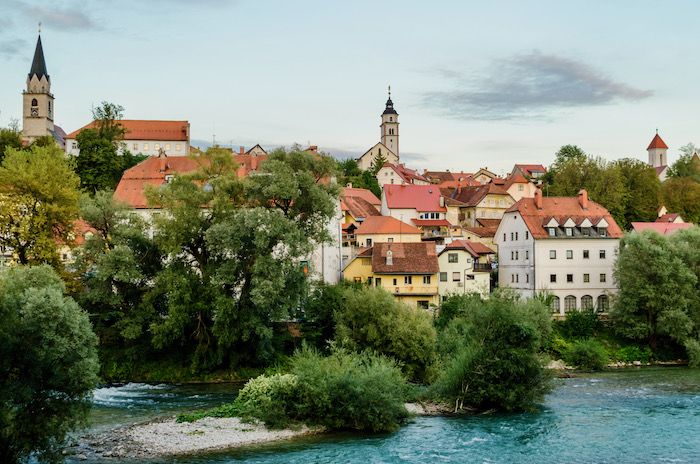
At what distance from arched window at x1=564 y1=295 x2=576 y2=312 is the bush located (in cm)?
783

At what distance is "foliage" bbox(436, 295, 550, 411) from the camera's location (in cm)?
2964

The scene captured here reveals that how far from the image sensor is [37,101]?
10906 centimetres

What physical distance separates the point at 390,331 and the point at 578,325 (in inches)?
754

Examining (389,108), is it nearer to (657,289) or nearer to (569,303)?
(569,303)

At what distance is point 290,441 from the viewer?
25.4m

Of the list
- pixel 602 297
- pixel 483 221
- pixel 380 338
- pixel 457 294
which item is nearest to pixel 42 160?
pixel 380 338

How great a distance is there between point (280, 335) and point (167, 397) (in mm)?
9884

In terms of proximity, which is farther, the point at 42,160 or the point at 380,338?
the point at 42,160

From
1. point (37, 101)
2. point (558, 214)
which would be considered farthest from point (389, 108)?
point (558, 214)

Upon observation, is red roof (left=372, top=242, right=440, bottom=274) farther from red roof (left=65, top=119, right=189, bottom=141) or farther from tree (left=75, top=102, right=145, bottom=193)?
red roof (left=65, top=119, right=189, bottom=141)

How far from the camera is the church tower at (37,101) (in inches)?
4281

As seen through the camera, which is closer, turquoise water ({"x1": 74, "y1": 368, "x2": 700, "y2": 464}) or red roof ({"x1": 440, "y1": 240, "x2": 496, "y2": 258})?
turquoise water ({"x1": 74, "y1": 368, "x2": 700, "y2": 464})

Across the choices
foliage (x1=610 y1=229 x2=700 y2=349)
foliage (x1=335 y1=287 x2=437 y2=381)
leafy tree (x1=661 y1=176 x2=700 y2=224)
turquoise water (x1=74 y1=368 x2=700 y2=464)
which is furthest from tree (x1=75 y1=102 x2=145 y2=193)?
leafy tree (x1=661 y1=176 x2=700 y2=224)

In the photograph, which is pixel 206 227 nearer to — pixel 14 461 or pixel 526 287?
pixel 14 461
